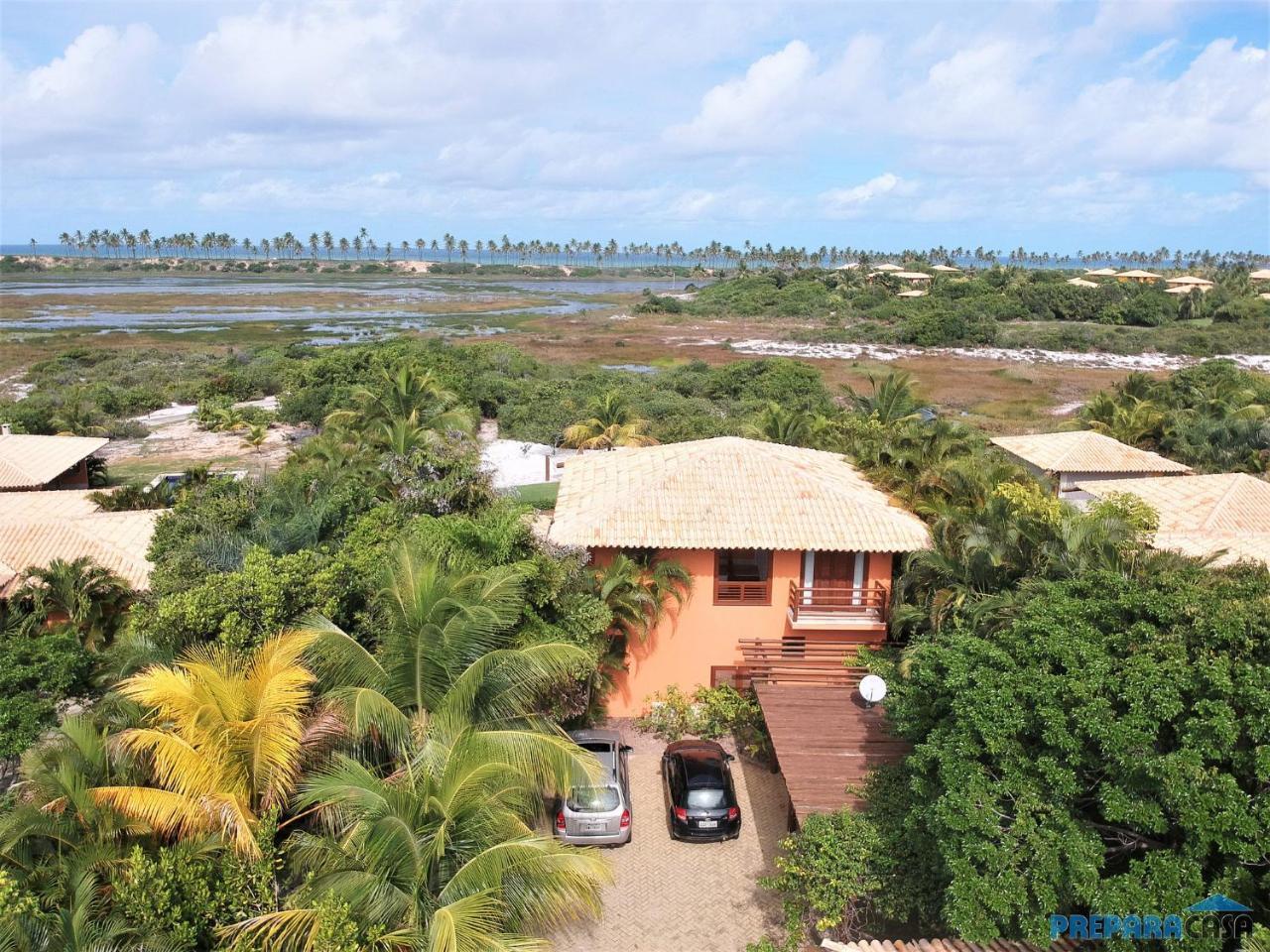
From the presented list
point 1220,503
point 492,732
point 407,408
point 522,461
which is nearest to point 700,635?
point 492,732

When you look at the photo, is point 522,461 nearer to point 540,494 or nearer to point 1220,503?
point 540,494

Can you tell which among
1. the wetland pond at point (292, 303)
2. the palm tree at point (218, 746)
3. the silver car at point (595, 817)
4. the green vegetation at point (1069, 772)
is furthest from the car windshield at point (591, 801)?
the wetland pond at point (292, 303)

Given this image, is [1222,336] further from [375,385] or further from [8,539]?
[8,539]

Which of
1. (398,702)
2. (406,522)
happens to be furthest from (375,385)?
(398,702)

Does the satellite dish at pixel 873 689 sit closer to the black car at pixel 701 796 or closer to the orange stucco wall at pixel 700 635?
the black car at pixel 701 796

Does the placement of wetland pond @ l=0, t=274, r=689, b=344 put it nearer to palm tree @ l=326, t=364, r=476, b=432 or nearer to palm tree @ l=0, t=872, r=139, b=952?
palm tree @ l=326, t=364, r=476, b=432

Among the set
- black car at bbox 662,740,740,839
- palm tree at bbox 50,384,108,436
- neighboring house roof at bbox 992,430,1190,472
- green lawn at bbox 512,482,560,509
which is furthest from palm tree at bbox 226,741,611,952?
palm tree at bbox 50,384,108,436
